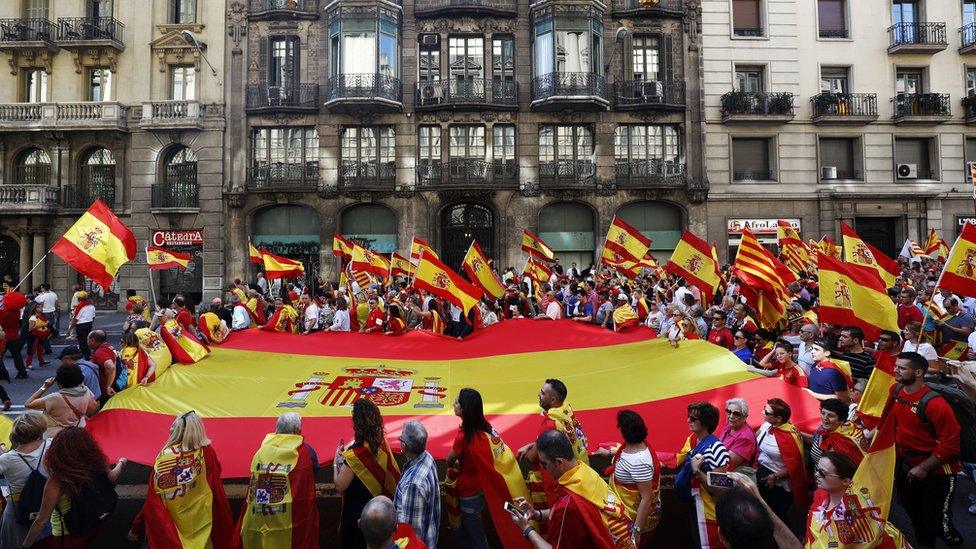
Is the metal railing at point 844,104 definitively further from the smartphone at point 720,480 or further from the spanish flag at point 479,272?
the smartphone at point 720,480

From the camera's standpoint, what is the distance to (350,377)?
9.21 metres

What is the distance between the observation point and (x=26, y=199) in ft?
93.2

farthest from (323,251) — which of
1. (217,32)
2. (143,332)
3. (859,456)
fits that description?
(859,456)

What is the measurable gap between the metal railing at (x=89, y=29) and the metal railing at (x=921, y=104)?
37.4m

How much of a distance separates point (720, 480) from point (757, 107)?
92.8 feet

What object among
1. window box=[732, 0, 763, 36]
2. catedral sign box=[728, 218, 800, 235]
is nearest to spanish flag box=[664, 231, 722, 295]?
catedral sign box=[728, 218, 800, 235]

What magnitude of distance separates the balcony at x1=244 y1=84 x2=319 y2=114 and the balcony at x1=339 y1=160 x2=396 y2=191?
326 cm

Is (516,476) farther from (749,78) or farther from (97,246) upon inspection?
(749,78)

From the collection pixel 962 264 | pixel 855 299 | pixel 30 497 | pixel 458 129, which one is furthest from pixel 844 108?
pixel 30 497

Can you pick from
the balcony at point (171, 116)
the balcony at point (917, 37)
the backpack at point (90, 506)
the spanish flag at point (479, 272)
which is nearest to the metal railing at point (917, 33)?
the balcony at point (917, 37)

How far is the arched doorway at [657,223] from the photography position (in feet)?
94.7

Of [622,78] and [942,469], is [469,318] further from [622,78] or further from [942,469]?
[622,78]

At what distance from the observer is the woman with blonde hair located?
4.70 m

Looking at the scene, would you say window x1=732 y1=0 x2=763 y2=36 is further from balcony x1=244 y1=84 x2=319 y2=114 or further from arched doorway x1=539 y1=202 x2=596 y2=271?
balcony x1=244 y1=84 x2=319 y2=114
